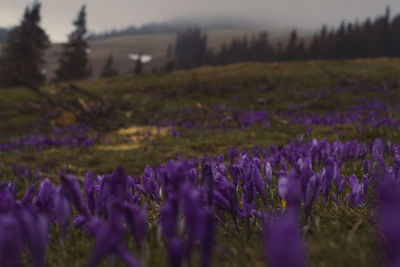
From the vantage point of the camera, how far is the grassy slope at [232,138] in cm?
137

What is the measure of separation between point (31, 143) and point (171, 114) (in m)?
8.40

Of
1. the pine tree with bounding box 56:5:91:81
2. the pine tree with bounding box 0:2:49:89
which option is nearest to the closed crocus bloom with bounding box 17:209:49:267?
the pine tree with bounding box 0:2:49:89

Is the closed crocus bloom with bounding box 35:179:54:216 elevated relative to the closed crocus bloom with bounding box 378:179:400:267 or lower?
lower

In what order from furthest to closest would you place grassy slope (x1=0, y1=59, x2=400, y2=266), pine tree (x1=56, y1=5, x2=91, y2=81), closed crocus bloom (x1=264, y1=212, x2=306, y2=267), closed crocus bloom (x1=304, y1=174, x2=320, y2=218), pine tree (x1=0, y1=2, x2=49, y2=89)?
pine tree (x1=56, y1=5, x2=91, y2=81), pine tree (x1=0, y1=2, x2=49, y2=89), closed crocus bloom (x1=304, y1=174, x2=320, y2=218), grassy slope (x1=0, y1=59, x2=400, y2=266), closed crocus bloom (x1=264, y1=212, x2=306, y2=267)

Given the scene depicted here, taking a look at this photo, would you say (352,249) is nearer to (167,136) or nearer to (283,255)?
(283,255)

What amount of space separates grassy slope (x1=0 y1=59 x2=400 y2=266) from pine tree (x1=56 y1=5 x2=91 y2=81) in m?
35.7

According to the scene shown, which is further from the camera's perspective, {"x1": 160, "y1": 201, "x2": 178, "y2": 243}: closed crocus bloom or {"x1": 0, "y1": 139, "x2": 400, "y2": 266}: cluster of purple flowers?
{"x1": 160, "y1": 201, "x2": 178, "y2": 243}: closed crocus bloom

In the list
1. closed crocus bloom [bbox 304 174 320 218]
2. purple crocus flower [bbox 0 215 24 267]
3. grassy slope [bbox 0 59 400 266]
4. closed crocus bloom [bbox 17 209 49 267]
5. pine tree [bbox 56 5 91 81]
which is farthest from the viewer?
pine tree [bbox 56 5 91 81]

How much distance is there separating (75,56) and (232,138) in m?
61.9

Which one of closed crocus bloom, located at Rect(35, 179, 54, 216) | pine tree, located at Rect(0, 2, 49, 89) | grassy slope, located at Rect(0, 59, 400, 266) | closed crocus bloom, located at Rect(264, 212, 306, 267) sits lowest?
grassy slope, located at Rect(0, 59, 400, 266)

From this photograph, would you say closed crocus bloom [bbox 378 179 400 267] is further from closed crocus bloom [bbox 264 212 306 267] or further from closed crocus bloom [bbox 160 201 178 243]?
closed crocus bloom [bbox 160 201 178 243]

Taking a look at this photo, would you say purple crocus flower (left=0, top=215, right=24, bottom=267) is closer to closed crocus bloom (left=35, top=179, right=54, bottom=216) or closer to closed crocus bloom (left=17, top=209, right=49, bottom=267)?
closed crocus bloom (left=17, top=209, right=49, bottom=267)

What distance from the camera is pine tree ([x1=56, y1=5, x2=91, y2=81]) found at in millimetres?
62000

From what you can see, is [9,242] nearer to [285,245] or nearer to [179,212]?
[179,212]
